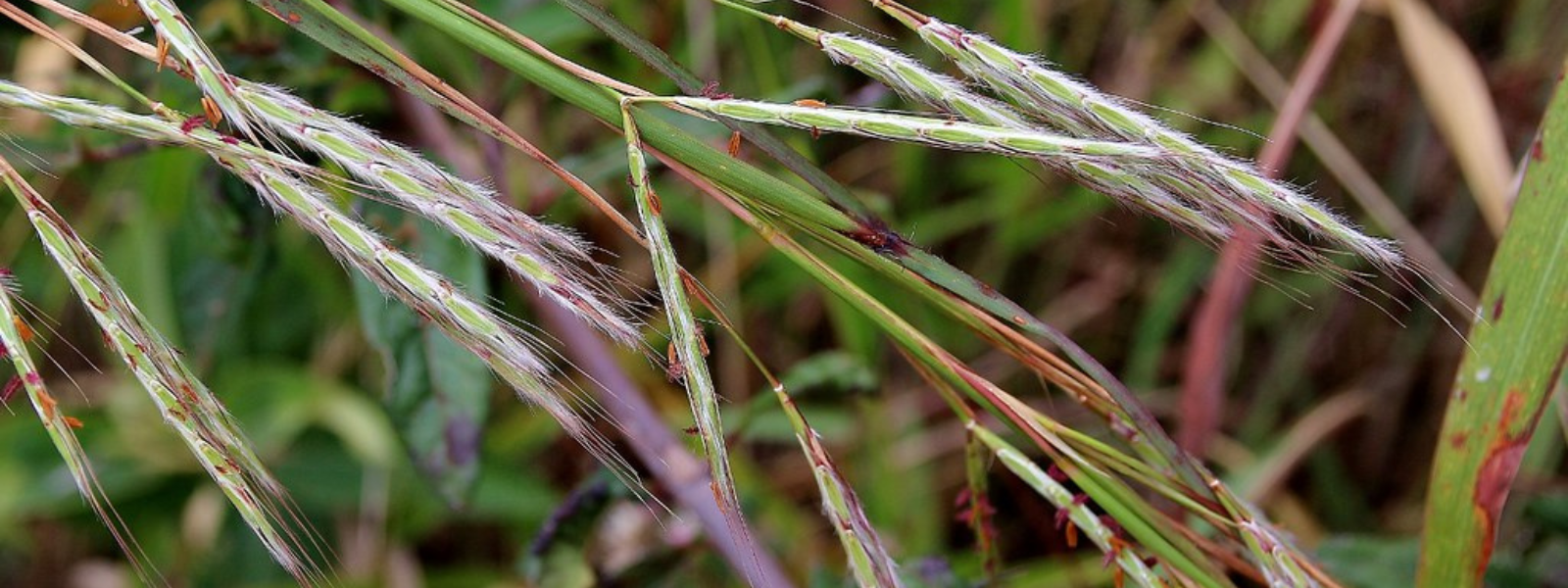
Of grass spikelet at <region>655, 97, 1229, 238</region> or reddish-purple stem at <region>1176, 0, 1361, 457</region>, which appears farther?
reddish-purple stem at <region>1176, 0, 1361, 457</region>

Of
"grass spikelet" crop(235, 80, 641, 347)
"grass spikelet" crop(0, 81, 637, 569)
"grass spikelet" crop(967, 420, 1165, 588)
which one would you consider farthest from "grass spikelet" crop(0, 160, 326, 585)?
"grass spikelet" crop(967, 420, 1165, 588)

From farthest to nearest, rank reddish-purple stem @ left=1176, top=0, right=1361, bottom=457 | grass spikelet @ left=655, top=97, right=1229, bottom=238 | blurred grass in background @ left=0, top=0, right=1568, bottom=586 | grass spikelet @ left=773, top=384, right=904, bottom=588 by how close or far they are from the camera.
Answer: blurred grass in background @ left=0, top=0, right=1568, bottom=586 → reddish-purple stem @ left=1176, top=0, right=1361, bottom=457 → grass spikelet @ left=773, top=384, right=904, bottom=588 → grass spikelet @ left=655, top=97, right=1229, bottom=238

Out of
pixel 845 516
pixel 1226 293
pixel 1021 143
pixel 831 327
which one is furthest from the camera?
pixel 831 327

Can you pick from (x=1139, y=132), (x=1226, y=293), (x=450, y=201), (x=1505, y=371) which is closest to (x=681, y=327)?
(x=450, y=201)

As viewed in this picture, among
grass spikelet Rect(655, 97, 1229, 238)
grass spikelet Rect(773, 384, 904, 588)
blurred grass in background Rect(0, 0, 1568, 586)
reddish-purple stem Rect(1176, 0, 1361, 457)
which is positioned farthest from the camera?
blurred grass in background Rect(0, 0, 1568, 586)

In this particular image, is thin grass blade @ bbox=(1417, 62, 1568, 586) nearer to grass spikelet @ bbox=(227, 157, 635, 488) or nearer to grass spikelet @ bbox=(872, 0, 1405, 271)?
grass spikelet @ bbox=(872, 0, 1405, 271)

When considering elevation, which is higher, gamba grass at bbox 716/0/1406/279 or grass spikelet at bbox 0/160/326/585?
gamba grass at bbox 716/0/1406/279

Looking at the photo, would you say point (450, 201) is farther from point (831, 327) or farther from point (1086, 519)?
point (831, 327)

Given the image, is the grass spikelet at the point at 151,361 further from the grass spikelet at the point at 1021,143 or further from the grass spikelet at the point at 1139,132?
the grass spikelet at the point at 1139,132
